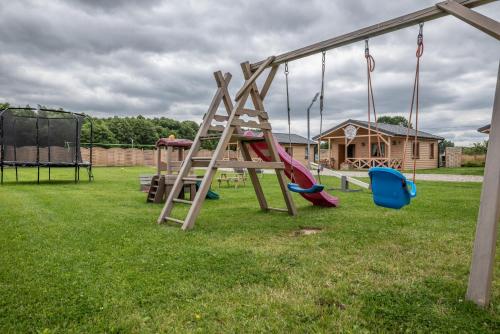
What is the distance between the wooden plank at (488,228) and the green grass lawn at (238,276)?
5.4 inches

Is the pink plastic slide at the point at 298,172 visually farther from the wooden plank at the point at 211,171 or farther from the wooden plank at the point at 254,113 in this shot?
the wooden plank at the point at 211,171

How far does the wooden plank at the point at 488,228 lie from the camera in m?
2.67

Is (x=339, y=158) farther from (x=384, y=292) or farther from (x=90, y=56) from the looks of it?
(x=384, y=292)

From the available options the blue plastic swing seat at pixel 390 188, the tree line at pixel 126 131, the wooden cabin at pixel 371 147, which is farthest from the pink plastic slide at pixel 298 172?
the tree line at pixel 126 131

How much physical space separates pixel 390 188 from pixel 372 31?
2.00m

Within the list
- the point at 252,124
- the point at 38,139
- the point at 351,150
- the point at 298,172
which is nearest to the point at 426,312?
the point at 252,124

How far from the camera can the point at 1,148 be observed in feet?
45.1

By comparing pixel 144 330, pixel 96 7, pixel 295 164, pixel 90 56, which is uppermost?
pixel 90 56

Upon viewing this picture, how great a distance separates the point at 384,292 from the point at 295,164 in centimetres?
467

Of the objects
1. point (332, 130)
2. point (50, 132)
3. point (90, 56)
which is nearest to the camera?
point (50, 132)

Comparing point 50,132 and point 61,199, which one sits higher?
point 50,132

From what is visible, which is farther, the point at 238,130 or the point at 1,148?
the point at 1,148

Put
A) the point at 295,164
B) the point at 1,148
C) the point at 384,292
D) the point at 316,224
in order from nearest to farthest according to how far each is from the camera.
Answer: the point at 384,292, the point at 316,224, the point at 295,164, the point at 1,148

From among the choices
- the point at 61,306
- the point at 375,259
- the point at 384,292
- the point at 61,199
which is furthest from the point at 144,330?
the point at 61,199
